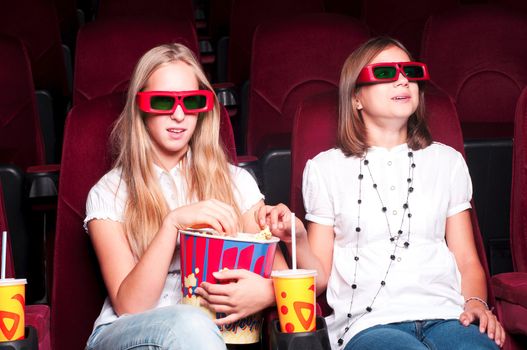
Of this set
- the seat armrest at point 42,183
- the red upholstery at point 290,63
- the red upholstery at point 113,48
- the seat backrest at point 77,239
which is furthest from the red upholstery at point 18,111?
the seat backrest at point 77,239

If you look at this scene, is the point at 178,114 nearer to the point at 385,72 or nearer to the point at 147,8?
the point at 385,72

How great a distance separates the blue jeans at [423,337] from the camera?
1.26 metres

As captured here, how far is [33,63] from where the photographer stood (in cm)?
244

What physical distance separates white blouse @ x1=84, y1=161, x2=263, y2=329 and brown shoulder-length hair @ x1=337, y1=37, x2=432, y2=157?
0.17 metres

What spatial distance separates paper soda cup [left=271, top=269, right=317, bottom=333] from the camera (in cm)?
109

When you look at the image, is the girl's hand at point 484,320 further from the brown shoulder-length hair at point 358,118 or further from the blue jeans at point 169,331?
the blue jeans at point 169,331

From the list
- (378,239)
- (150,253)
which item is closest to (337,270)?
(378,239)

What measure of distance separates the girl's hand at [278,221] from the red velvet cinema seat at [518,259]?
30cm

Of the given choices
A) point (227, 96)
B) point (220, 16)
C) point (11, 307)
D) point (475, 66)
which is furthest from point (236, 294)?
point (220, 16)

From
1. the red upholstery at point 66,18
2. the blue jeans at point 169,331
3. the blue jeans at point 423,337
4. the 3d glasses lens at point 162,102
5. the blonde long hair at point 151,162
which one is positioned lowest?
the blue jeans at point 423,337

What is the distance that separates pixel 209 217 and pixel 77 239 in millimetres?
292

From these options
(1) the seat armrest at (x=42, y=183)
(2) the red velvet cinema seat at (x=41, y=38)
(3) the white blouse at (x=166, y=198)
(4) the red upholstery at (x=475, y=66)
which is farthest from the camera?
(2) the red velvet cinema seat at (x=41, y=38)

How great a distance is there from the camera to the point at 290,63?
2.03m

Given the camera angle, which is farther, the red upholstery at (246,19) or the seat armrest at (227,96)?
the red upholstery at (246,19)
